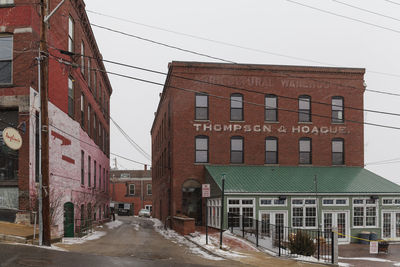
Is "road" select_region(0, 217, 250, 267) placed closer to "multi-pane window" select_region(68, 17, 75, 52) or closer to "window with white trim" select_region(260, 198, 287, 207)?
"window with white trim" select_region(260, 198, 287, 207)

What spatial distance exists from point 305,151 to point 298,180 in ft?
13.5

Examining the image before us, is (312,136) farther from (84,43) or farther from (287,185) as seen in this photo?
(84,43)

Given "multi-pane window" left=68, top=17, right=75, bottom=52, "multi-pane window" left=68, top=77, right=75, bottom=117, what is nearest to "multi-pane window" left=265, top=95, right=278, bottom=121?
"multi-pane window" left=68, top=77, right=75, bottom=117

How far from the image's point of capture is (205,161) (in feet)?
121

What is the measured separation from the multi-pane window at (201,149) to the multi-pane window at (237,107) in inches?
113

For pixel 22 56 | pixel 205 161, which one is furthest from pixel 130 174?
pixel 22 56

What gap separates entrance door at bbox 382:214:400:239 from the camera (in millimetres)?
33844

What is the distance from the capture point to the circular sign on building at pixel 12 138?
19.4m

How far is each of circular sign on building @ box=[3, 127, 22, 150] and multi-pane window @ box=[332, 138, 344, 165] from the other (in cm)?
2602

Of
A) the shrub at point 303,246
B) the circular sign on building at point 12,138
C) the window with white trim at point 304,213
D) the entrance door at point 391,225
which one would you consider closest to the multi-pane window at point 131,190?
the window with white trim at point 304,213

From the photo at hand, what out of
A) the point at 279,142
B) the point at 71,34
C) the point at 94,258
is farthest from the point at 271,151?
the point at 94,258

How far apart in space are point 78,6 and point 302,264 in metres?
24.2

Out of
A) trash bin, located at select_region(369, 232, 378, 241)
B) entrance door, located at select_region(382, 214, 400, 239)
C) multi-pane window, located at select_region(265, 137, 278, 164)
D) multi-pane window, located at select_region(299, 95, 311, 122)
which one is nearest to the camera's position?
trash bin, located at select_region(369, 232, 378, 241)

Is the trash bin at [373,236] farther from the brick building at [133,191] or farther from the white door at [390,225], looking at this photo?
the brick building at [133,191]
